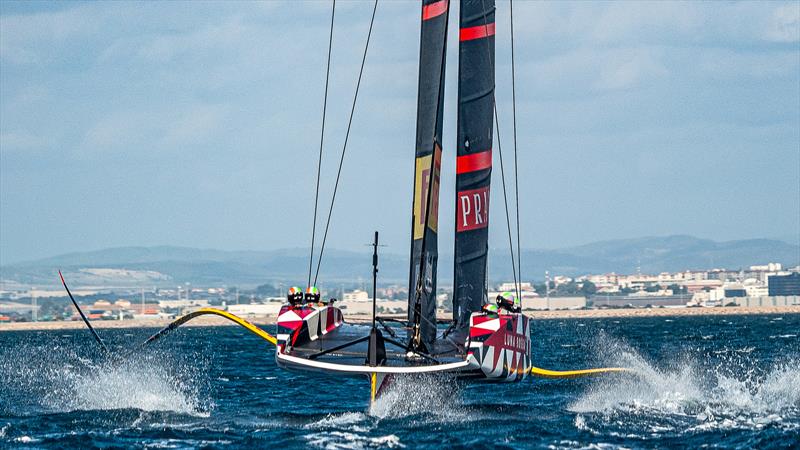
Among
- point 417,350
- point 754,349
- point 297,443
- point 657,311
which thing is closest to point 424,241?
point 417,350

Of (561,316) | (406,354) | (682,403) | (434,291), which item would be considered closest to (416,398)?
(406,354)

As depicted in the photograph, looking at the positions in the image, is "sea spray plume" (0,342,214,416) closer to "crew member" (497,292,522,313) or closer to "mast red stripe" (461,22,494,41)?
"crew member" (497,292,522,313)

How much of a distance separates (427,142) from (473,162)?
2.65 metres

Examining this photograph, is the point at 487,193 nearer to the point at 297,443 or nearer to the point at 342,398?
the point at 342,398

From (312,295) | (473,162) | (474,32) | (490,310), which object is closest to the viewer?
(490,310)

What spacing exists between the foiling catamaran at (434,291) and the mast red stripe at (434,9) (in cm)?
1

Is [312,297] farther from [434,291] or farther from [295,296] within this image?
[434,291]

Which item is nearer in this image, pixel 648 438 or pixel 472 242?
pixel 648 438

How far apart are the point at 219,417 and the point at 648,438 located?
6.30 m

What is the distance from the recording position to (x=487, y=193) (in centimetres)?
2145

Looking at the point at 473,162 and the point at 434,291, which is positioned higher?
the point at 473,162

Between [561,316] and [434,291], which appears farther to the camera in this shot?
[561,316]

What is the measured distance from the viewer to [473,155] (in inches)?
841

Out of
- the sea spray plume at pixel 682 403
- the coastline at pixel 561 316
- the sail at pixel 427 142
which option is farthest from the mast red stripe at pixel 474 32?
the coastline at pixel 561 316
